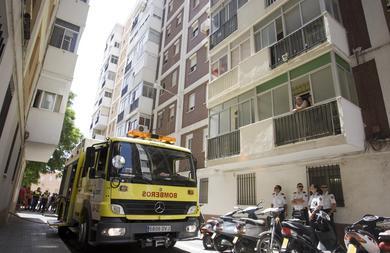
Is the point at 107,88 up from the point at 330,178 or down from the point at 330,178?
up

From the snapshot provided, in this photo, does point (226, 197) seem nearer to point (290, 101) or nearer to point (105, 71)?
point (290, 101)

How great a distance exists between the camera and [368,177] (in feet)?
28.0

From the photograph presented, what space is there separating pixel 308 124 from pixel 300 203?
8.53 ft

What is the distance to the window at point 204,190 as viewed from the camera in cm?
1568

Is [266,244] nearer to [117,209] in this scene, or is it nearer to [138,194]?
[138,194]

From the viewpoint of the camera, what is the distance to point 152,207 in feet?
20.0

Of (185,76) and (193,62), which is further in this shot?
(185,76)

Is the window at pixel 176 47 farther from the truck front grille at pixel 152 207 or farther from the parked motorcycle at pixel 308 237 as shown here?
the parked motorcycle at pixel 308 237

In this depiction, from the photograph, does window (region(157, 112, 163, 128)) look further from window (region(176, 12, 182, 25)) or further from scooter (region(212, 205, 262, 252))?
scooter (region(212, 205, 262, 252))

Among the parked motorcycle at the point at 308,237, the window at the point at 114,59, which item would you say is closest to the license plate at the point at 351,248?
the parked motorcycle at the point at 308,237

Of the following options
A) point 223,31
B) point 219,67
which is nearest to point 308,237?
point 219,67

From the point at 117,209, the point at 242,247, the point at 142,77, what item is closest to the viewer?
the point at 117,209

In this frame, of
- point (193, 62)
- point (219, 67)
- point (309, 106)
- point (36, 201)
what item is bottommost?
point (36, 201)

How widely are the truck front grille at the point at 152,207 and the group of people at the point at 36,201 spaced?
20.0 m
